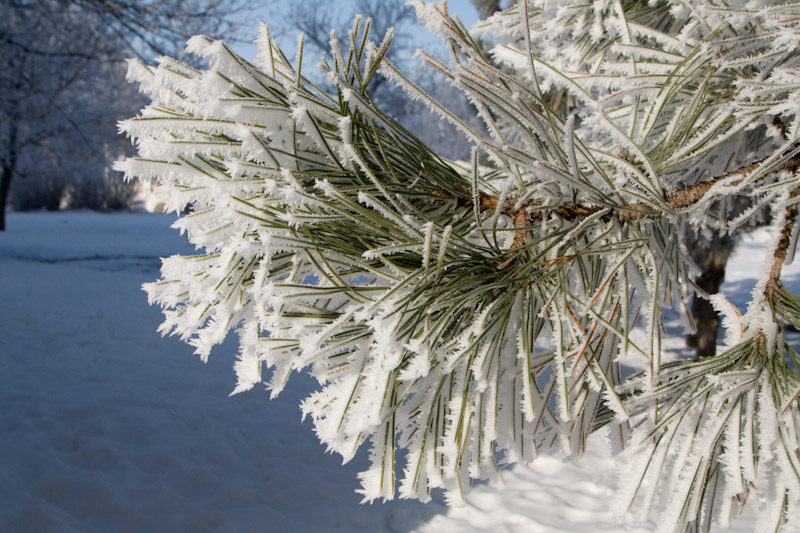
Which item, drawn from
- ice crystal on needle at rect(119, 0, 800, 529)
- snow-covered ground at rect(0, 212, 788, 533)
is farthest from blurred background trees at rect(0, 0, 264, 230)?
ice crystal on needle at rect(119, 0, 800, 529)

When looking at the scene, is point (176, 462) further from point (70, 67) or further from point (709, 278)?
point (70, 67)

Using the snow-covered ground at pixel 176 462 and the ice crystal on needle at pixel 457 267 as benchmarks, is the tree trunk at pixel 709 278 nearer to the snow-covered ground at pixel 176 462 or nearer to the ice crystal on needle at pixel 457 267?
the snow-covered ground at pixel 176 462

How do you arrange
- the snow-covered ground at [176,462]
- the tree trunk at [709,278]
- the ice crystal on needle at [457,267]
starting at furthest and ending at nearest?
1. the tree trunk at [709,278]
2. the snow-covered ground at [176,462]
3. the ice crystal on needle at [457,267]

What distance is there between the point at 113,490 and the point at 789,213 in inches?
123

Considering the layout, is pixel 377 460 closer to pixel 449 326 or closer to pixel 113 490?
pixel 449 326

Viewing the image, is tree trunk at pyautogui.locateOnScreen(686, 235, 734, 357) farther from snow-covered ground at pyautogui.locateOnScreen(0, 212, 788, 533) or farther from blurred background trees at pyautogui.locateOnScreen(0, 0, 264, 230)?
blurred background trees at pyautogui.locateOnScreen(0, 0, 264, 230)

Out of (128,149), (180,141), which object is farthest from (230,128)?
(128,149)

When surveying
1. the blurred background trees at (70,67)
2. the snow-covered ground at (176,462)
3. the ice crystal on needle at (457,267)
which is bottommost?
the snow-covered ground at (176,462)

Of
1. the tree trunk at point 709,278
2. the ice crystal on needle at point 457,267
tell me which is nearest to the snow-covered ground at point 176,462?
the ice crystal on needle at point 457,267

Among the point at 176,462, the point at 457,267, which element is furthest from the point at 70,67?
the point at 457,267

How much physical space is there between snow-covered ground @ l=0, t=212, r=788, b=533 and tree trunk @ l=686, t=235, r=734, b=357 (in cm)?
224

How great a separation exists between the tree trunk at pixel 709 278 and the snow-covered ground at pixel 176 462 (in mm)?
2240

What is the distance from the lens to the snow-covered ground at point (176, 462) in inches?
112

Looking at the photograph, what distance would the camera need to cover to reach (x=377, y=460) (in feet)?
3.26
